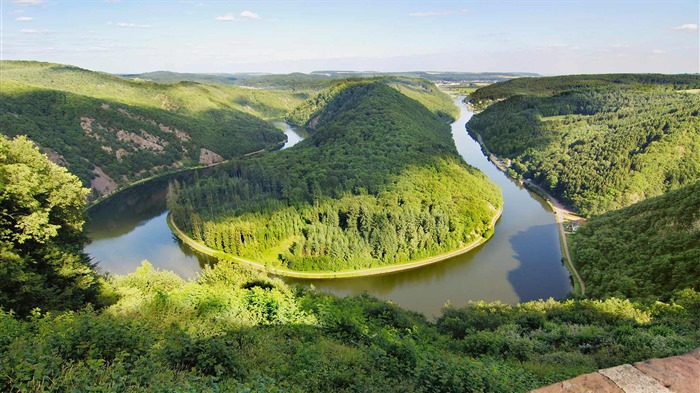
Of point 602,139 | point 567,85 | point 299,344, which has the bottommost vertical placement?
point 299,344

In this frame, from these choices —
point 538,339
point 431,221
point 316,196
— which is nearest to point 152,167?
point 316,196

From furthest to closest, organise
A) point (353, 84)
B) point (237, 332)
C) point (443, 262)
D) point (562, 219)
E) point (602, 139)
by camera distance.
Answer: point (353, 84) → point (602, 139) → point (562, 219) → point (443, 262) → point (237, 332)

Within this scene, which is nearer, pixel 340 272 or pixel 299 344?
pixel 299 344

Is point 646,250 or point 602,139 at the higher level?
point 602,139

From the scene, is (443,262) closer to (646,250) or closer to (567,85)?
(646,250)

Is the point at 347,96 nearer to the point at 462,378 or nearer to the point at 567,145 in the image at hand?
the point at 567,145

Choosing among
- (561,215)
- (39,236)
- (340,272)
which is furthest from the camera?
(561,215)

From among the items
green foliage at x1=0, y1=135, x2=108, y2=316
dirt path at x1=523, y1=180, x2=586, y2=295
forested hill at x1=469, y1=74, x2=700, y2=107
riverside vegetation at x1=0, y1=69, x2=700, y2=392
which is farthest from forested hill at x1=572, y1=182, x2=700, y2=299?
forested hill at x1=469, y1=74, x2=700, y2=107

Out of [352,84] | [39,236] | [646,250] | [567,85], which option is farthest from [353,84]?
[39,236]
